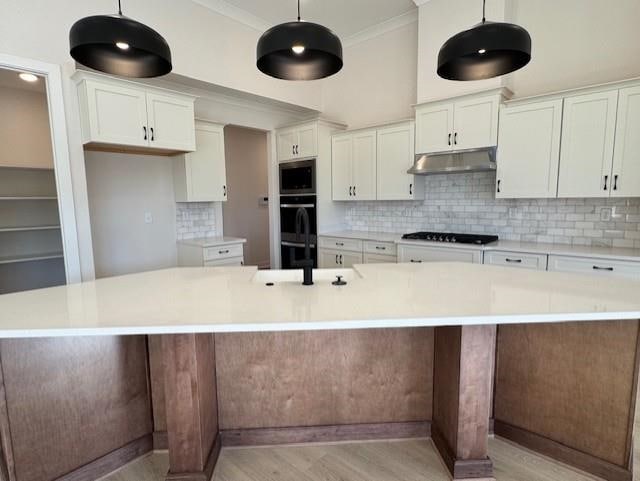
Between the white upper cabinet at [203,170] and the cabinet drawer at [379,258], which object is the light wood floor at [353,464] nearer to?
the cabinet drawer at [379,258]

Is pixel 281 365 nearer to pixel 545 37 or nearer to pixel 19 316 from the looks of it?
pixel 19 316

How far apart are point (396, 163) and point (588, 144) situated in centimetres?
180

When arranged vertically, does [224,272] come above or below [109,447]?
above

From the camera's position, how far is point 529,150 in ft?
10.1

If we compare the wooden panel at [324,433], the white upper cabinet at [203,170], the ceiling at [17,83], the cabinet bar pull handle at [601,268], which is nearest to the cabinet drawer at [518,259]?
the cabinet bar pull handle at [601,268]

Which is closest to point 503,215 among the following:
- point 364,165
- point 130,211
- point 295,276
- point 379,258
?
point 379,258

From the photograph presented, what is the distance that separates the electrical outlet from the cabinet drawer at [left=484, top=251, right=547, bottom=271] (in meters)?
0.76

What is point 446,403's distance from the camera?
5.56ft

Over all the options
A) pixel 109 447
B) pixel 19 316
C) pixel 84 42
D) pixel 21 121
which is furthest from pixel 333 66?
A: pixel 21 121

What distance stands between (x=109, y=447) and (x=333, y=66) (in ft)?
7.37

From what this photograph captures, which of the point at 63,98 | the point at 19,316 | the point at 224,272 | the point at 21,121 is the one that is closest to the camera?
the point at 19,316

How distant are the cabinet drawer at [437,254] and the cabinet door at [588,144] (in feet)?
2.99

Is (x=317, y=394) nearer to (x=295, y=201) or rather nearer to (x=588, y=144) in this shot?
(x=588, y=144)

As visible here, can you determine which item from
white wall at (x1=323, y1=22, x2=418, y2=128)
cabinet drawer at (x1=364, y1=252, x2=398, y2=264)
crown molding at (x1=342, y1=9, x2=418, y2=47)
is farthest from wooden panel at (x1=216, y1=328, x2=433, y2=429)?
crown molding at (x1=342, y1=9, x2=418, y2=47)
